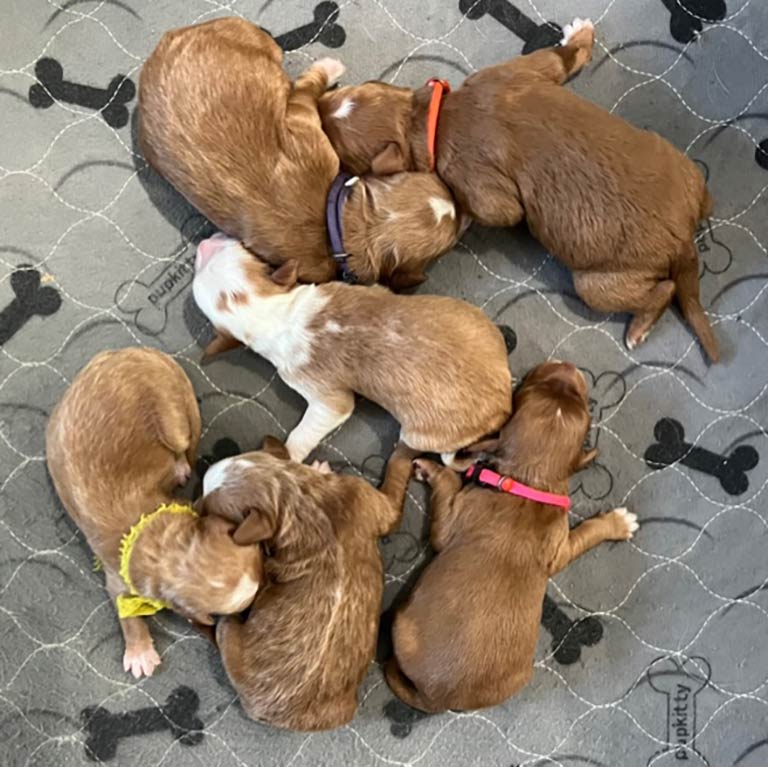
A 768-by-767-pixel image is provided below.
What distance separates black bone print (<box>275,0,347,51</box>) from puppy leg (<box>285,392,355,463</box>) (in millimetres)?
1170

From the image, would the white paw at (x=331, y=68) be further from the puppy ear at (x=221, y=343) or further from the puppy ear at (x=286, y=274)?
the puppy ear at (x=221, y=343)

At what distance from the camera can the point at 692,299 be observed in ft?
9.45

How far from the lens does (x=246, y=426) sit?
2996mm

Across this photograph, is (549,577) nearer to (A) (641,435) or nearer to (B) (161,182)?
(A) (641,435)

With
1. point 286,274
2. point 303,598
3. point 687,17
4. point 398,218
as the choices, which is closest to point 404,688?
point 303,598

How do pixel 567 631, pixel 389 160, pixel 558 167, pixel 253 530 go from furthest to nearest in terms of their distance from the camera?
pixel 567 631 < pixel 389 160 < pixel 558 167 < pixel 253 530

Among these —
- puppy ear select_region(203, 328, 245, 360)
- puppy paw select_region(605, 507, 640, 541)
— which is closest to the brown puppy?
puppy ear select_region(203, 328, 245, 360)

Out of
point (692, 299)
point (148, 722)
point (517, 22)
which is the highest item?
point (517, 22)

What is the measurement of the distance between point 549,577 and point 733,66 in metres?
1.77

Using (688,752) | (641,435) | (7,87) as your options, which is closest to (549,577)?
(641,435)

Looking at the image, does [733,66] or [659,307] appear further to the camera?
[733,66]

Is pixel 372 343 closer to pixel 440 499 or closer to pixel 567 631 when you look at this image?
pixel 440 499

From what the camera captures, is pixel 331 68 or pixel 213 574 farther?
pixel 331 68

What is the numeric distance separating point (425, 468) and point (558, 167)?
38.8 inches
